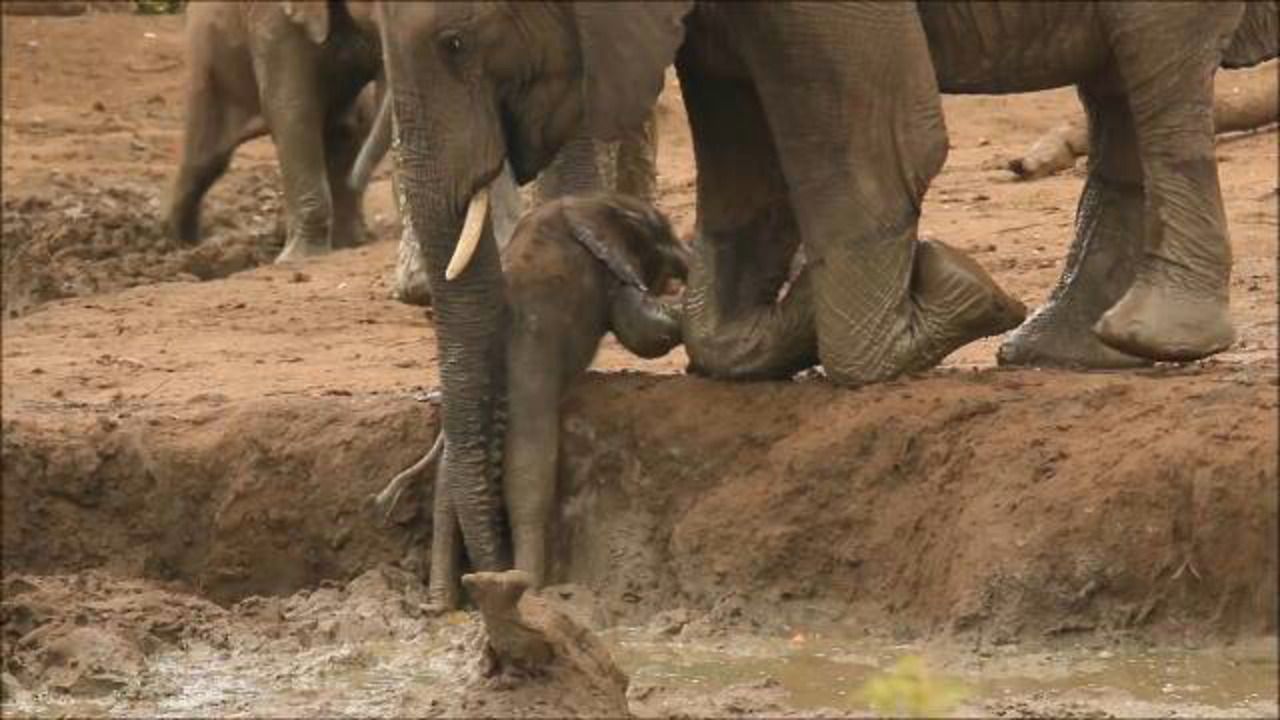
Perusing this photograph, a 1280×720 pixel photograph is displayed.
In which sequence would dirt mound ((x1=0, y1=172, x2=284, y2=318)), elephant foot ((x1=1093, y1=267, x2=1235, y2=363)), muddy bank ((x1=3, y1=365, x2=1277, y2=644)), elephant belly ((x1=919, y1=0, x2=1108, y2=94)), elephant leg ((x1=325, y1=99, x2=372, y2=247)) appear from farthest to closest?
elephant leg ((x1=325, y1=99, x2=372, y2=247)), dirt mound ((x1=0, y1=172, x2=284, y2=318)), elephant belly ((x1=919, y1=0, x2=1108, y2=94)), elephant foot ((x1=1093, y1=267, x2=1235, y2=363)), muddy bank ((x1=3, y1=365, x2=1277, y2=644))

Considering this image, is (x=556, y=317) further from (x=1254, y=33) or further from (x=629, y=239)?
(x=1254, y=33)

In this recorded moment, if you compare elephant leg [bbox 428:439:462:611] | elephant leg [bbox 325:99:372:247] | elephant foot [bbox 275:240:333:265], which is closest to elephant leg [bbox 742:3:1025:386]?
elephant leg [bbox 428:439:462:611]

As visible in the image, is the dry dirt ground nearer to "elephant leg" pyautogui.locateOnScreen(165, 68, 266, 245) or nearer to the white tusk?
the white tusk

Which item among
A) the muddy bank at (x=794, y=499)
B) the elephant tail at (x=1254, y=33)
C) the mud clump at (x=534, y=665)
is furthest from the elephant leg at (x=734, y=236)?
the mud clump at (x=534, y=665)

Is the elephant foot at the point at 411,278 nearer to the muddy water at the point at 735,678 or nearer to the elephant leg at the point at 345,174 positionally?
the elephant leg at the point at 345,174

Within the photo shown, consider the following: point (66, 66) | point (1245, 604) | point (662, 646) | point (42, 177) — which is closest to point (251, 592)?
point (662, 646)

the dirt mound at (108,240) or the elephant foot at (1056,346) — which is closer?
the elephant foot at (1056,346)

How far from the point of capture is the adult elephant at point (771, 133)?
8.07 metres

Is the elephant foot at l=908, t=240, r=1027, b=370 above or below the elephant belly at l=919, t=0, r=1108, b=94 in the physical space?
below

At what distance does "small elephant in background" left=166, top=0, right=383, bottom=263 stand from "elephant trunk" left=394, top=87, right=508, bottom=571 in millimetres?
5745

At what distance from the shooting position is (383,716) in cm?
743

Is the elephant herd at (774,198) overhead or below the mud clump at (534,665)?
overhead

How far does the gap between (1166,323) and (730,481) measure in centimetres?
108

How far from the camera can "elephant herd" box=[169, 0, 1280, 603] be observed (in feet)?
26.6
